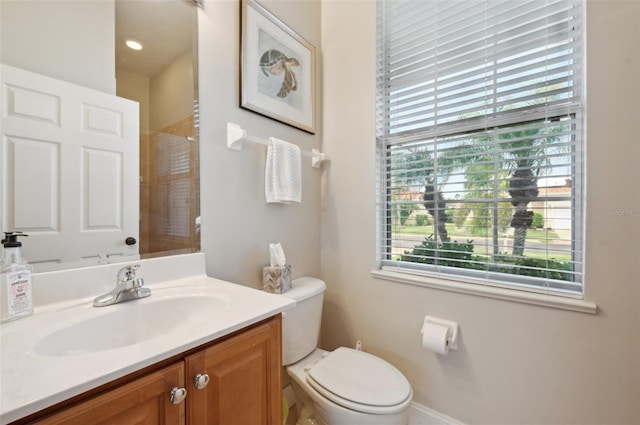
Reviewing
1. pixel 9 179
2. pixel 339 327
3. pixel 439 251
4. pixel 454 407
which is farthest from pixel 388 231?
pixel 9 179

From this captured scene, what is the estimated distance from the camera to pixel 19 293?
66 cm

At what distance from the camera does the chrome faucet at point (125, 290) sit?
785 millimetres

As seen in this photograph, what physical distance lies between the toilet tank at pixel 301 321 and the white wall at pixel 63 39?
42.6 inches

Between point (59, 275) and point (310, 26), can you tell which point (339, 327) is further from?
point (310, 26)

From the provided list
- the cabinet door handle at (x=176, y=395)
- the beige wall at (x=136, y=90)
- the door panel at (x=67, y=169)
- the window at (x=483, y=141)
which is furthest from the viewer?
the window at (x=483, y=141)

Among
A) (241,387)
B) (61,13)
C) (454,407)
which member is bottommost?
(454,407)

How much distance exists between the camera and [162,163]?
1.00 meters

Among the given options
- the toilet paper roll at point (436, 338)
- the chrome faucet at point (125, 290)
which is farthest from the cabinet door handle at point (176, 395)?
the toilet paper roll at point (436, 338)

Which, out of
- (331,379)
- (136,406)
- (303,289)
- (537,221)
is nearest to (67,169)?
(136,406)

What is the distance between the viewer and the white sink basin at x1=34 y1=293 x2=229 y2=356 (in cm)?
64

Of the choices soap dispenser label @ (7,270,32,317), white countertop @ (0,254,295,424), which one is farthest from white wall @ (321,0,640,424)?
soap dispenser label @ (7,270,32,317)

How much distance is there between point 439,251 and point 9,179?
5.26ft

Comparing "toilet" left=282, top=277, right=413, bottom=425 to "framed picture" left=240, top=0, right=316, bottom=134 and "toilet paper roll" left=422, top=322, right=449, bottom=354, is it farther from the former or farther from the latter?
"framed picture" left=240, top=0, right=316, bottom=134

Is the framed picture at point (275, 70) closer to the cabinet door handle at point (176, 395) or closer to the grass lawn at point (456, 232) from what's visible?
the grass lawn at point (456, 232)
